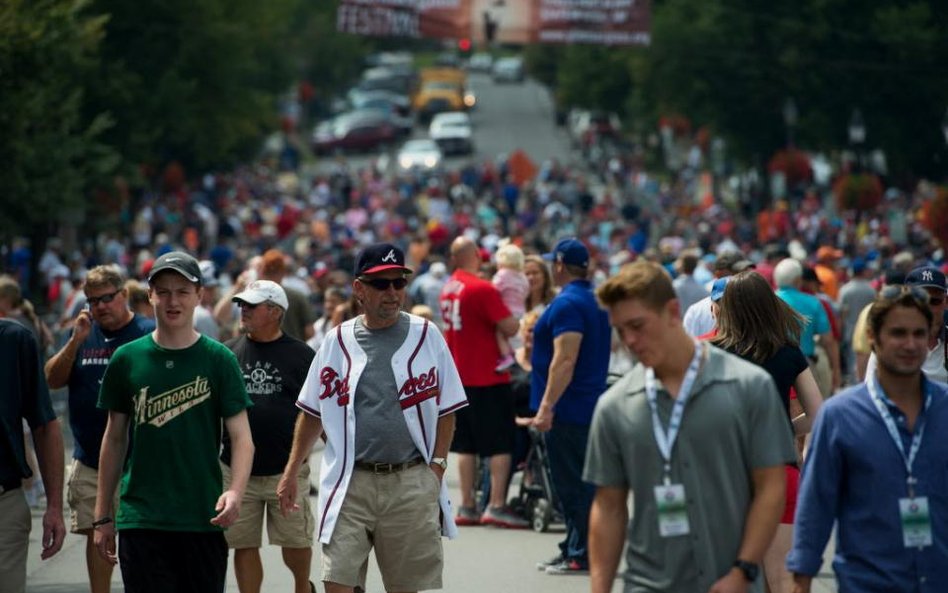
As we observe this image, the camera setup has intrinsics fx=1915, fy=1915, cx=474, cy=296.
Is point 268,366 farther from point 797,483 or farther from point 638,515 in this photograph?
point 638,515

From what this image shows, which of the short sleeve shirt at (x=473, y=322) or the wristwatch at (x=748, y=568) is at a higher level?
the short sleeve shirt at (x=473, y=322)

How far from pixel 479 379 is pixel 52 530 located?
5.57m

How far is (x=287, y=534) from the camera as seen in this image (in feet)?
29.6

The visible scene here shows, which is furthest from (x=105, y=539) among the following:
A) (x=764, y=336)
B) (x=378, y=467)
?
(x=764, y=336)

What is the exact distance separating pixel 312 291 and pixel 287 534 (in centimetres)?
1468

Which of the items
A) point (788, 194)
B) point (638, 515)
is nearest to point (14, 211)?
point (638, 515)

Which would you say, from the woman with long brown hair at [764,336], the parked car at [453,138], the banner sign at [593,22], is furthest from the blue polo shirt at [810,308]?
the parked car at [453,138]

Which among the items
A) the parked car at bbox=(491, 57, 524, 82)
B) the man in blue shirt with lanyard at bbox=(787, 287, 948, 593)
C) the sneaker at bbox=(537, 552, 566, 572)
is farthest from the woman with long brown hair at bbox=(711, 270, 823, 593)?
the parked car at bbox=(491, 57, 524, 82)

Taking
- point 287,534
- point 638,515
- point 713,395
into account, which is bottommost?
point 287,534

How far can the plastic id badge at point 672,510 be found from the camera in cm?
564

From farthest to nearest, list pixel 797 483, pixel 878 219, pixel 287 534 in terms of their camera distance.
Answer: pixel 878 219 < pixel 287 534 < pixel 797 483

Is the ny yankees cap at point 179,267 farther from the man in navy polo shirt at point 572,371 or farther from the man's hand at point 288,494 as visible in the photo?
the man in navy polo shirt at point 572,371

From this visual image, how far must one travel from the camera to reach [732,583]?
560 cm

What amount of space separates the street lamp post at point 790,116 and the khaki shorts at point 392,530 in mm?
39672
